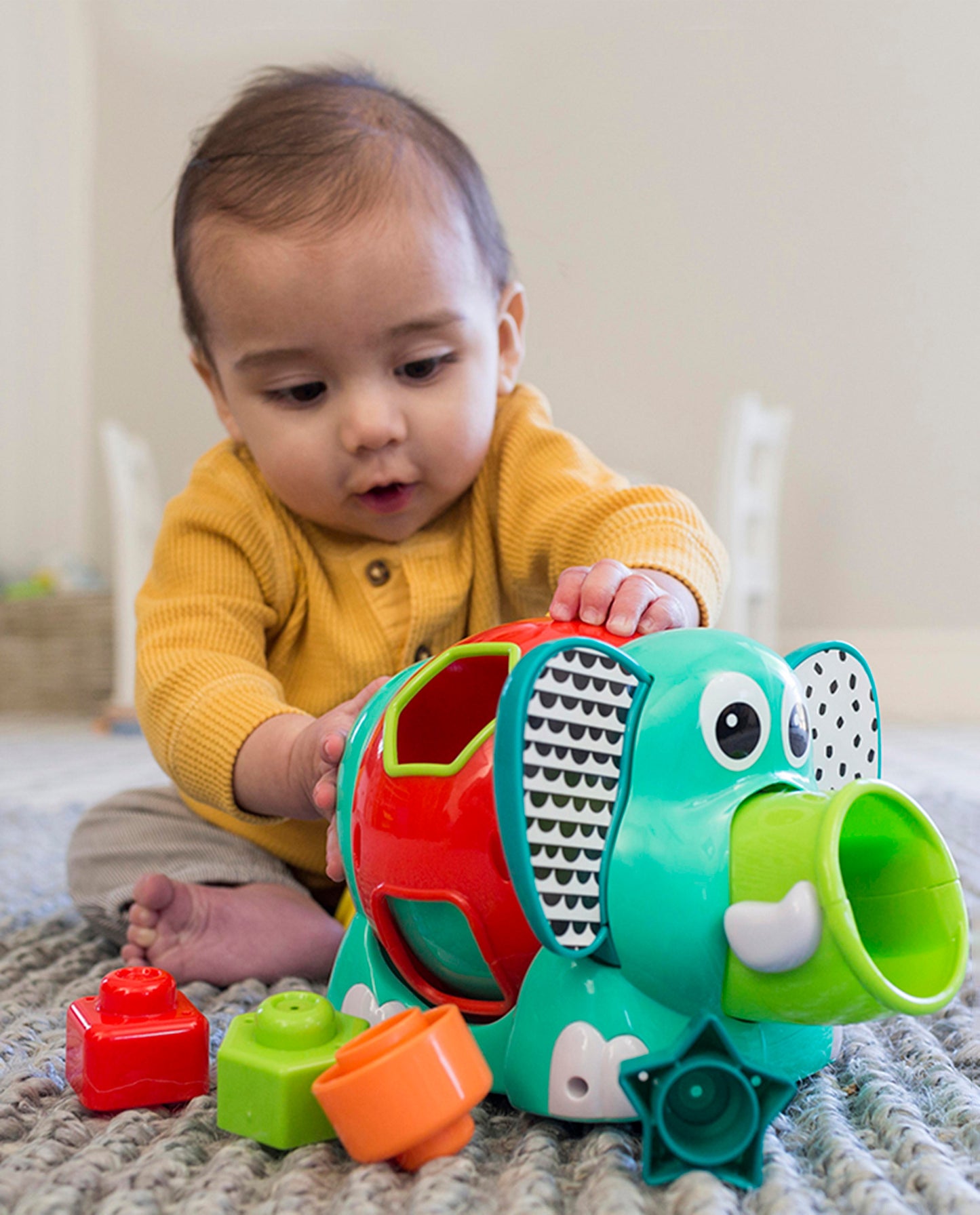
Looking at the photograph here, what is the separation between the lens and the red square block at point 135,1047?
1.60 ft

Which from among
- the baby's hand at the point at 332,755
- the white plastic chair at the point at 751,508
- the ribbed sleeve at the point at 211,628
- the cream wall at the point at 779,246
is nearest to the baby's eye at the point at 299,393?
the ribbed sleeve at the point at 211,628

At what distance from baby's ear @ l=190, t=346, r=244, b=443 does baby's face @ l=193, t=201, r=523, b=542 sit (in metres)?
0.04

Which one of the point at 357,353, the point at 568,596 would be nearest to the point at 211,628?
the point at 357,353

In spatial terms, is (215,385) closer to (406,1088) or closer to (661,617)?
(661,617)

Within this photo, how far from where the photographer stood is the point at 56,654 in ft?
8.48

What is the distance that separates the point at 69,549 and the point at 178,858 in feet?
7.36

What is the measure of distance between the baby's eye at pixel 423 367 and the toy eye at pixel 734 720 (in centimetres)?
38

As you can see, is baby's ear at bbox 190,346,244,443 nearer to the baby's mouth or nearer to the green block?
the baby's mouth

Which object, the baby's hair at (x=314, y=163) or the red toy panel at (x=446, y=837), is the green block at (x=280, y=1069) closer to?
the red toy panel at (x=446, y=837)

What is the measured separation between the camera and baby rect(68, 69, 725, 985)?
0.73 metres

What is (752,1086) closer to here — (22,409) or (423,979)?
(423,979)

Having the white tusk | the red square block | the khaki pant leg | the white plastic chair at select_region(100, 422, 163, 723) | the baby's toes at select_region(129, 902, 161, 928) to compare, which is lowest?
the white plastic chair at select_region(100, 422, 163, 723)

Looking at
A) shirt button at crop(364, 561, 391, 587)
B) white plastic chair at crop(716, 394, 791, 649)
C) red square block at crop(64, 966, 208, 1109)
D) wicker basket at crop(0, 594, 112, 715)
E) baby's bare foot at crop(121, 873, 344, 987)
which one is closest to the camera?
red square block at crop(64, 966, 208, 1109)

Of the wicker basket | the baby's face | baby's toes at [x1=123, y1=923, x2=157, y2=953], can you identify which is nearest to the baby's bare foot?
baby's toes at [x1=123, y1=923, x2=157, y2=953]
